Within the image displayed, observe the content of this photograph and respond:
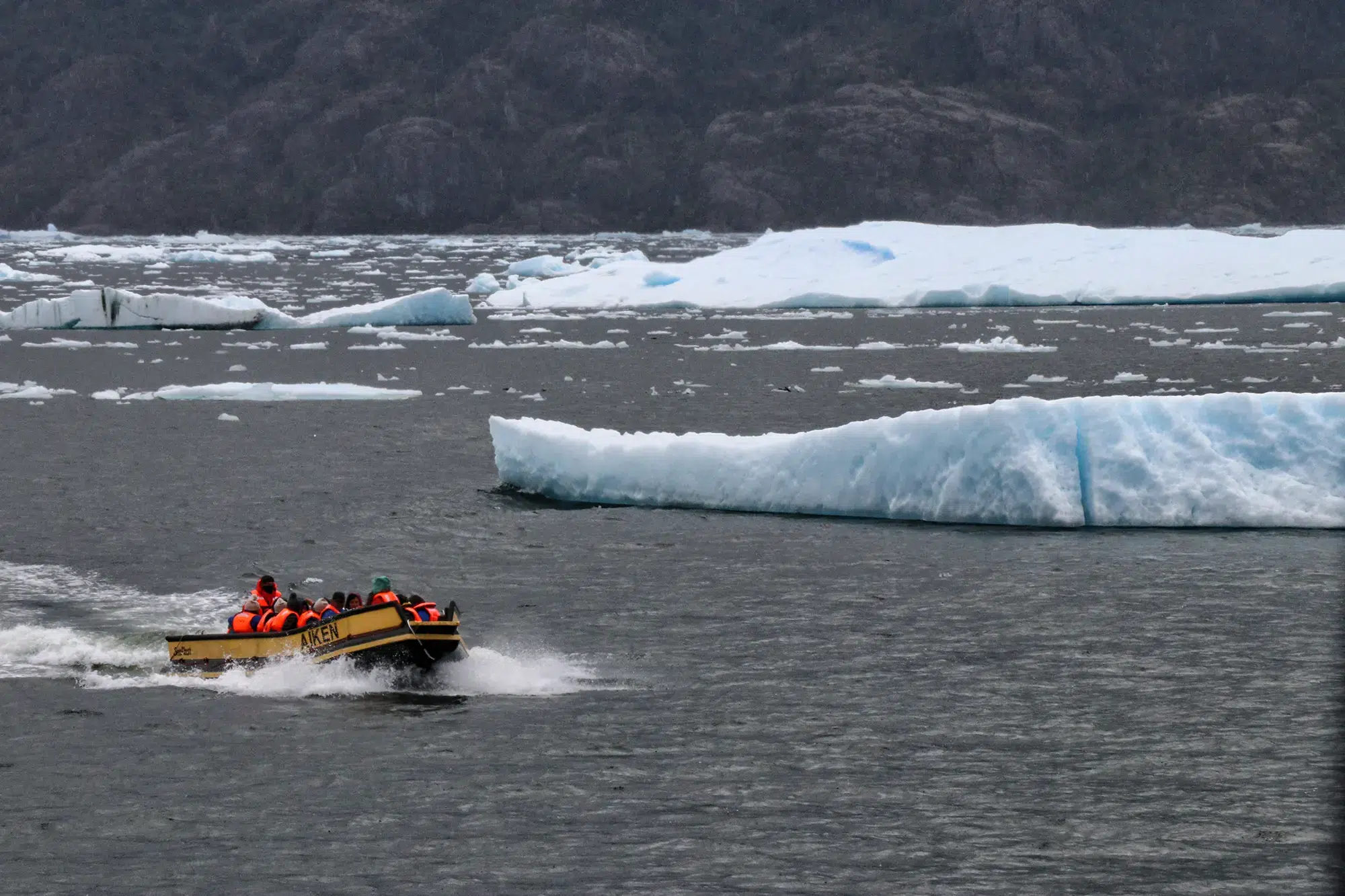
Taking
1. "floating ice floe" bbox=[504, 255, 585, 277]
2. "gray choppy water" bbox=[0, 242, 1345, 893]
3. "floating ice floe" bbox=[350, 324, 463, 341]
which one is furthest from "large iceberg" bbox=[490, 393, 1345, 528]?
"floating ice floe" bbox=[504, 255, 585, 277]

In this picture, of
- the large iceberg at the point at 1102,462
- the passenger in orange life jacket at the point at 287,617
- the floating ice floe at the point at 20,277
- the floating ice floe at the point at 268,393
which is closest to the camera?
the passenger in orange life jacket at the point at 287,617

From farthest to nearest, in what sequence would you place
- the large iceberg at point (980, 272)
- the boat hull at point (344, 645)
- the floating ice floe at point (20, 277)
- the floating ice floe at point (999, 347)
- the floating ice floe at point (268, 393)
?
1. the floating ice floe at point (20, 277)
2. the large iceberg at point (980, 272)
3. the floating ice floe at point (999, 347)
4. the floating ice floe at point (268, 393)
5. the boat hull at point (344, 645)

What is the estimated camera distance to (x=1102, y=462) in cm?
2572

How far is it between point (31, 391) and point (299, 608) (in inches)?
1031

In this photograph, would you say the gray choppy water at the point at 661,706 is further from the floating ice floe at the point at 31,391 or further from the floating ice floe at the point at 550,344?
the floating ice floe at the point at 550,344

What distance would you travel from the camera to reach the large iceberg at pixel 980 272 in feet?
224

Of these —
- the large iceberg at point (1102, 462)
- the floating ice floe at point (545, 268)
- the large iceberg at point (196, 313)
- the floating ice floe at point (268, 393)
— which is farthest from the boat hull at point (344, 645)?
the floating ice floe at point (545, 268)

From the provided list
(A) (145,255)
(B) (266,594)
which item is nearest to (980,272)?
(B) (266,594)

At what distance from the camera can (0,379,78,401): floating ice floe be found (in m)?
43.3

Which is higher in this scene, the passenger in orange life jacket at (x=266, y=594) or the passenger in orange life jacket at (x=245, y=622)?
the passenger in orange life jacket at (x=266, y=594)

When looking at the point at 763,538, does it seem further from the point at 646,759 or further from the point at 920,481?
the point at 646,759

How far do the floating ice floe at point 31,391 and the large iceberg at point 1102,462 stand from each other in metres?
23.9

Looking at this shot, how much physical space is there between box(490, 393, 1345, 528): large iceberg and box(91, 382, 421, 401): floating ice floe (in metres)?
18.0

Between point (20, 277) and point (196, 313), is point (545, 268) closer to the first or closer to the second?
point (20, 277)
